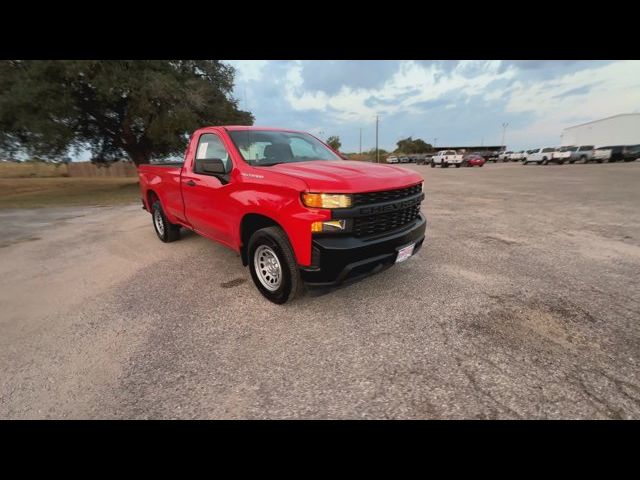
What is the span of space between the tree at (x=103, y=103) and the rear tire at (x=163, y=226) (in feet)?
41.2

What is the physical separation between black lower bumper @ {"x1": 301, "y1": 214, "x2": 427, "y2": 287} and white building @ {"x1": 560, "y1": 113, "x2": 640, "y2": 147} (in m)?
78.5

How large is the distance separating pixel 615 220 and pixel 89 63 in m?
20.7

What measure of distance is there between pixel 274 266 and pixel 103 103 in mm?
19619

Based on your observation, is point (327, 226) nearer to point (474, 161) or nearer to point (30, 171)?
point (474, 161)

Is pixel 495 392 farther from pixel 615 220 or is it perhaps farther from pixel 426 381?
pixel 615 220

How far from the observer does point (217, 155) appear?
4035 millimetres

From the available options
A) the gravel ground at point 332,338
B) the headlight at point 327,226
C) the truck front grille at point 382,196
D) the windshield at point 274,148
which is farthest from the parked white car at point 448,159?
the headlight at point 327,226

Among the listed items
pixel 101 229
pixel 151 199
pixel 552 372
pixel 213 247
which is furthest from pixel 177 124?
pixel 552 372

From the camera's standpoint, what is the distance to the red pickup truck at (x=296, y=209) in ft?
9.07

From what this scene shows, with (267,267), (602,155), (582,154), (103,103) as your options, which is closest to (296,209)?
(267,267)

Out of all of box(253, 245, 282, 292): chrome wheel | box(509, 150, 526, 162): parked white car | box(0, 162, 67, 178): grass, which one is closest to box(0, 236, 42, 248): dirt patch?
box(253, 245, 282, 292): chrome wheel

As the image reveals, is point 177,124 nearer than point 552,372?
No

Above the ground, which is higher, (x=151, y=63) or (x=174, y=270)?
(x=151, y=63)

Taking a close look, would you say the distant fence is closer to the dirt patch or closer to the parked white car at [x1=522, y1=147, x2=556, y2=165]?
the dirt patch
